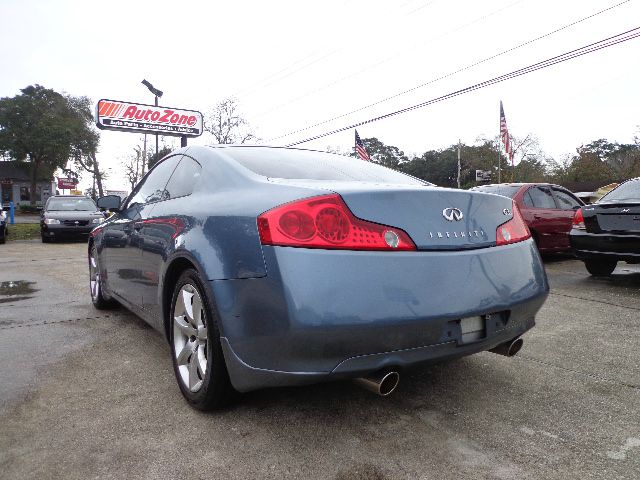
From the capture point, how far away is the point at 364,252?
1.95 m

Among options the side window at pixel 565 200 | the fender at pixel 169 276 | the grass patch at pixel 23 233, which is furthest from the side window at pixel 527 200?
the grass patch at pixel 23 233

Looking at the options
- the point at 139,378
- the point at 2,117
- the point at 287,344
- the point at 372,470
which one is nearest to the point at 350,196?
the point at 287,344

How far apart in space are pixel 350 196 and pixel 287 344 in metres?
0.64

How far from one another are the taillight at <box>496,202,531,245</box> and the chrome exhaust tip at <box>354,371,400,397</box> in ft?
2.75

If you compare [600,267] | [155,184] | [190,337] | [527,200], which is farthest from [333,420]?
[527,200]

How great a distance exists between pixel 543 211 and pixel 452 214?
6.60 m

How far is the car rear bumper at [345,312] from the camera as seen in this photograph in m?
1.87

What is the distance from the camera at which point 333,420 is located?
7.63ft

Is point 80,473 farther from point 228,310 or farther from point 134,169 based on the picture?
point 134,169

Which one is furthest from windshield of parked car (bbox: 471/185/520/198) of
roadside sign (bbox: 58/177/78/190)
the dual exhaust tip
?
roadside sign (bbox: 58/177/78/190)

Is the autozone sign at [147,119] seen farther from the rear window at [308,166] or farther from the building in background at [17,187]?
the building in background at [17,187]

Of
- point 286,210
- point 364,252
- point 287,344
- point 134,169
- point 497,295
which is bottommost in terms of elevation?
point 287,344

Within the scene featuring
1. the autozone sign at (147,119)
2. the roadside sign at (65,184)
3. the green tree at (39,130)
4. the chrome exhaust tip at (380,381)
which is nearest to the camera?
the chrome exhaust tip at (380,381)

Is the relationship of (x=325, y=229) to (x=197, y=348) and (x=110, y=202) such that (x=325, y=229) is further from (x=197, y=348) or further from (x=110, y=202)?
(x=110, y=202)
